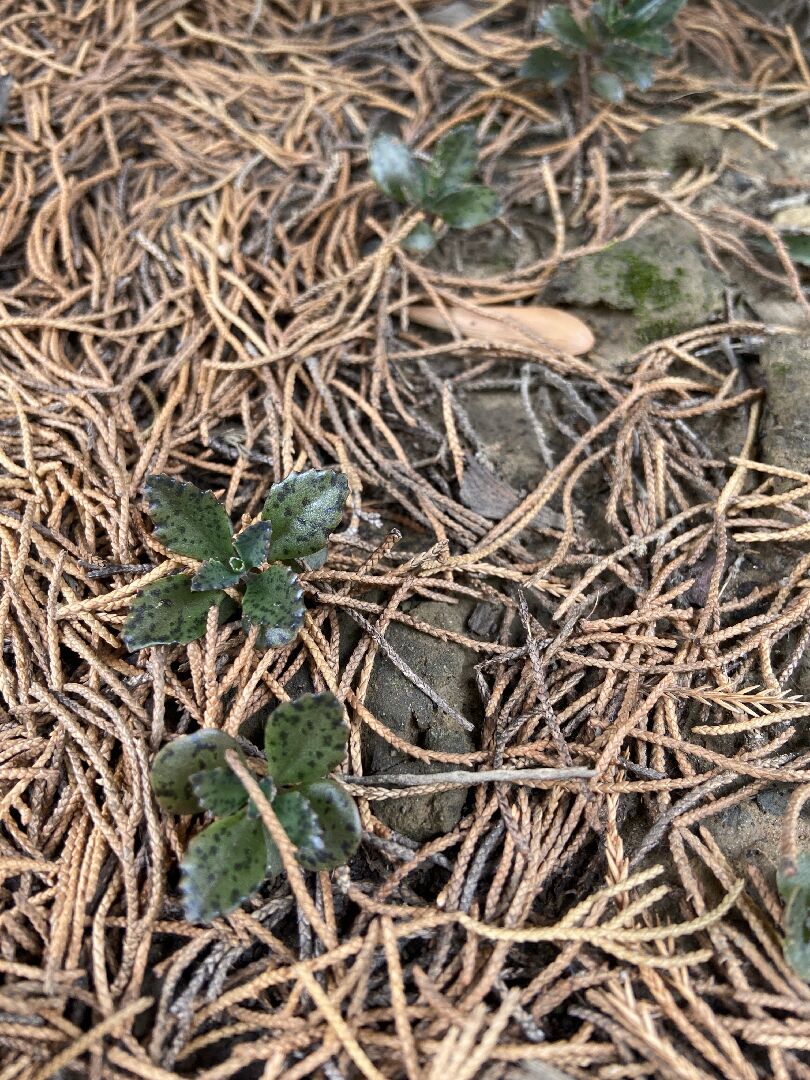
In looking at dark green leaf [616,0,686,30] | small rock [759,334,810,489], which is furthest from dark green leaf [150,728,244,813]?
dark green leaf [616,0,686,30]

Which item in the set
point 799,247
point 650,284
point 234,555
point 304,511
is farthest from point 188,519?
point 799,247

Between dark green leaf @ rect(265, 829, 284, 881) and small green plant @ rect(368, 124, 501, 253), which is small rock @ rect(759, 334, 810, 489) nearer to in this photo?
small green plant @ rect(368, 124, 501, 253)

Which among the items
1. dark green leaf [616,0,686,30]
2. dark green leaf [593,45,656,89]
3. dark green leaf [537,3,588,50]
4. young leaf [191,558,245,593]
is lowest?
young leaf [191,558,245,593]

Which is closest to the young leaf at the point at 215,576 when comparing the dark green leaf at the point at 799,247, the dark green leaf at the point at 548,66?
the dark green leaf at the point at 799,247

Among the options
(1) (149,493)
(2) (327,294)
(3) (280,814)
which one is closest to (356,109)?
(2) (327,294)

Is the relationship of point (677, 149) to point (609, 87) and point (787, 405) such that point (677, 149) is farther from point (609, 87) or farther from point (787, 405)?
point (787, 405)

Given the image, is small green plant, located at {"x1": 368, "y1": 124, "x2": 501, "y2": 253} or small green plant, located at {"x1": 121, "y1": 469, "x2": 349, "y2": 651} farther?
small green plant, located at {"x1": 368, "y1": 124, "x2": 501, "y2": 253}
